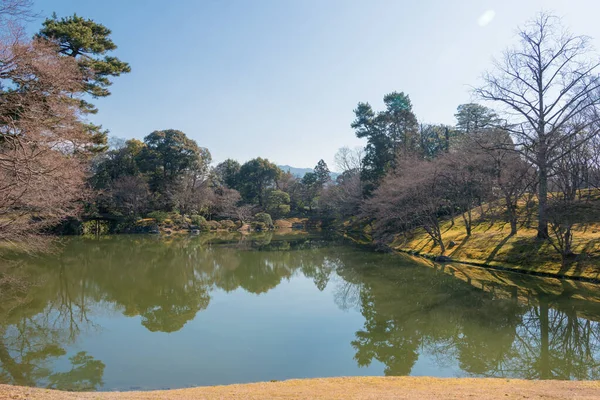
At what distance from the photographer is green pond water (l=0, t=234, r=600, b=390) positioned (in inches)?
276

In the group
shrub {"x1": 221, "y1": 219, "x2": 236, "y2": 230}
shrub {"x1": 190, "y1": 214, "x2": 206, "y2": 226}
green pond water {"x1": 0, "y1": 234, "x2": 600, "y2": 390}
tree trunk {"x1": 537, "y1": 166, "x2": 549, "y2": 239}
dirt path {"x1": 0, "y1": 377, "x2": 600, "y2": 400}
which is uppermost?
tree trunk {"x1": 537, "y1": 166, "x2": 549, "y2": 239}

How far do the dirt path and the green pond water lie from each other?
1074 mm

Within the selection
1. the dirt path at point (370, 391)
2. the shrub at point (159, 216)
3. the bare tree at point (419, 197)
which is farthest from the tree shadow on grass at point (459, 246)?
the shrub at point (159, 216)

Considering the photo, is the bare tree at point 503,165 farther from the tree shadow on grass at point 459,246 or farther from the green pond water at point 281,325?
the green pond water at point 281,325

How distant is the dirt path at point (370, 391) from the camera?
468cm

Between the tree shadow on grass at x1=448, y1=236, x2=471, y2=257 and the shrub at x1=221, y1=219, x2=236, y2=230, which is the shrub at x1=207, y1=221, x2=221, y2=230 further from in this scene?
the tree shadow on grass at x1=448, y1=236, x2=471, y2=257

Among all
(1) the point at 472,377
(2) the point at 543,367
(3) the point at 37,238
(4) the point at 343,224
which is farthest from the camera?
(4) the point at 343,224

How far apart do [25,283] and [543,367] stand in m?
17.3

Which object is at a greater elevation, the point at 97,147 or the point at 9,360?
the point at 97,147

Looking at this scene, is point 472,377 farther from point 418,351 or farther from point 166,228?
point 166,228

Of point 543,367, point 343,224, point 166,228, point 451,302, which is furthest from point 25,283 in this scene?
point 343,224

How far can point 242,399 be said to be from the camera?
15.0ft

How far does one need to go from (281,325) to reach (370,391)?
5.02 meters

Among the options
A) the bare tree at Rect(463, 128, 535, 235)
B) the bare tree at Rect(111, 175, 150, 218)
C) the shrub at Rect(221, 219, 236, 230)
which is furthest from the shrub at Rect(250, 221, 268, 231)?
the bare tree at Rect(463, 128, 535, 235)
